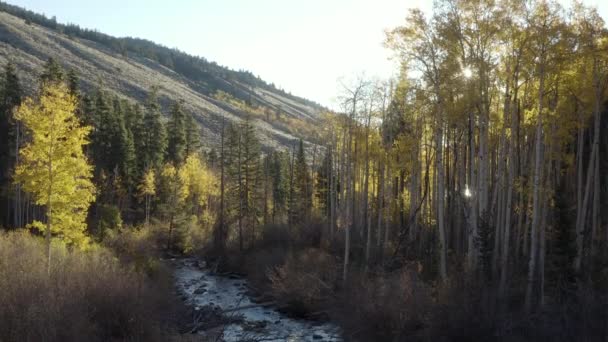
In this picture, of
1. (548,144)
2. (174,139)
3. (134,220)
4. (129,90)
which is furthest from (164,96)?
(548,144)

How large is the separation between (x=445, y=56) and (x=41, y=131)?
14878mm

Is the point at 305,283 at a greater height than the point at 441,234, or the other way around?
the point at 441,234

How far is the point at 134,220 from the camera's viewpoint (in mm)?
44500

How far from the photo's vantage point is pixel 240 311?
784 inches

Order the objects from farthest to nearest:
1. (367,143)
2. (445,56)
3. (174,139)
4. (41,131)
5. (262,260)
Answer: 1. (174,139)
2. (262,260)
3. (367,143)
4. (41,131)
5. (445,56)

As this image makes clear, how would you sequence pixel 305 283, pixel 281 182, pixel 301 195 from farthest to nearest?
pixel 281 182 → pixel 301 195 → pixel 305 283

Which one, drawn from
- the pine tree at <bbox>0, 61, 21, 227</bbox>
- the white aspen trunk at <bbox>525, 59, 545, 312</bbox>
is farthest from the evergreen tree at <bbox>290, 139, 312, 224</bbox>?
the white aspen trunk at <bbox>525, 59, 545, 312</bbox>

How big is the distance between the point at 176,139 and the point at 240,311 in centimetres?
3461

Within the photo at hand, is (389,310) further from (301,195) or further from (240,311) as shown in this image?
(301,195)

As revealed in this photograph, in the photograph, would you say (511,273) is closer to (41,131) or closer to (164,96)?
(41,131)

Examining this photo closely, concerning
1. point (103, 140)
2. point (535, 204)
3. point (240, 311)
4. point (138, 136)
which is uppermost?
point (138, 136)

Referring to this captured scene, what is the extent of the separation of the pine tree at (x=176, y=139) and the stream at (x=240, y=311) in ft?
64.8

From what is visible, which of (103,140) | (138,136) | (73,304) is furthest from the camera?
(138,136)

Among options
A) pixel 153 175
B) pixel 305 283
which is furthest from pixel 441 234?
pixel 153 175
